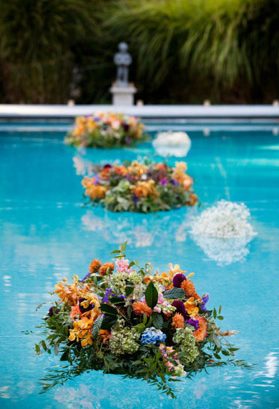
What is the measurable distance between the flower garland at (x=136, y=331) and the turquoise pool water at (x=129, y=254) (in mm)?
60

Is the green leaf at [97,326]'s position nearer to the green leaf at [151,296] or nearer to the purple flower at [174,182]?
the green leaf at [151,296]

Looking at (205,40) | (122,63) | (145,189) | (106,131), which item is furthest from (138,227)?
(205,40)

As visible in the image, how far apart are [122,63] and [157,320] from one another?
456 inches

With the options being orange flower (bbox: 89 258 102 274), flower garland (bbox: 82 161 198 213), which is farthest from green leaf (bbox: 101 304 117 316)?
flower garland (bbox: 82 161 198 213)

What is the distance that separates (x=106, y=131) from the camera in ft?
38.5

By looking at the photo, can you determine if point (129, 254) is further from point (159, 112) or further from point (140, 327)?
point (159, 112)

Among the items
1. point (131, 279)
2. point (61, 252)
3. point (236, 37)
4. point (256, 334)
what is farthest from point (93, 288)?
point (236, 37)

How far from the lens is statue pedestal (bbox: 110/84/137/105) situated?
15.4 m

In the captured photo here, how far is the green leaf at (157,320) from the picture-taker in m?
3.93

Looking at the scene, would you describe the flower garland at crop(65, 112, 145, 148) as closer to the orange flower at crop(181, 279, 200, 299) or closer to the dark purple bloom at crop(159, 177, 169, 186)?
the dark purple bloom at crop(159, 177, 169, 186)

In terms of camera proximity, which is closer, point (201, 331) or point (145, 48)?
point (201, 331)

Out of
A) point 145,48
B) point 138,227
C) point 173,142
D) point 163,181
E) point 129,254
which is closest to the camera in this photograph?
point 129,254

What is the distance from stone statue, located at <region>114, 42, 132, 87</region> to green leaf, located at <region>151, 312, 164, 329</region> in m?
11.5

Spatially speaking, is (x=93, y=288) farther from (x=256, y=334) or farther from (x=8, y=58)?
(x=8, y=58)
